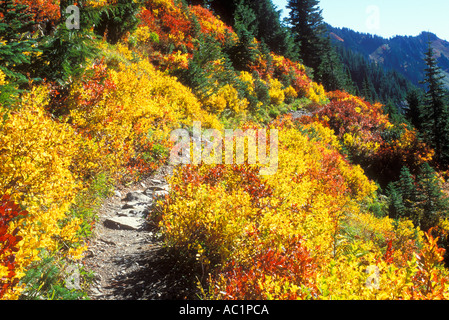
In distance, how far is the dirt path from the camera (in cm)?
360

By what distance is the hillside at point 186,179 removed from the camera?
2.82 meters

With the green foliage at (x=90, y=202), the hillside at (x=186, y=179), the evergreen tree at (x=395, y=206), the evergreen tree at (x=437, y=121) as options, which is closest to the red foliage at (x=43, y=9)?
the hillside at (x=186, y=179)

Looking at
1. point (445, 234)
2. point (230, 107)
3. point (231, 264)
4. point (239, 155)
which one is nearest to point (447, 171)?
point (445, 234)

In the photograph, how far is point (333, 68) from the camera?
2956cm

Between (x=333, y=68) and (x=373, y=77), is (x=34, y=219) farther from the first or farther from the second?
(x=373, y=77)

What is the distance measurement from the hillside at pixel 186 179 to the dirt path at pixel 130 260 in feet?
0.26

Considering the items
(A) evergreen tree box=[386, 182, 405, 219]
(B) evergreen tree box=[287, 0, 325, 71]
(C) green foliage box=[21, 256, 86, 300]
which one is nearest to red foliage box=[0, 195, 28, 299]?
(C) green foliage box=[21, 256, 86, 300]

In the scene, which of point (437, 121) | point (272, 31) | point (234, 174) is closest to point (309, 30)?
point (272, 31)

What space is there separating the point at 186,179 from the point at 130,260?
2004 mm

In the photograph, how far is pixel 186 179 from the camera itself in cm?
565

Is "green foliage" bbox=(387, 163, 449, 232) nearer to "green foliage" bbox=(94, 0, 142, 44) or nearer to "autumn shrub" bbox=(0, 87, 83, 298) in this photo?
"autumn shrub" bbox=(0, 87, 83, 298)

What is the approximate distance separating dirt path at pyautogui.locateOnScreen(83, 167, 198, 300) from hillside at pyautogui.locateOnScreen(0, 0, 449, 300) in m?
0.08

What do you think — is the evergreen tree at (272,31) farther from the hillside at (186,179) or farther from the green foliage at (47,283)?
the green foliage at (47,283)

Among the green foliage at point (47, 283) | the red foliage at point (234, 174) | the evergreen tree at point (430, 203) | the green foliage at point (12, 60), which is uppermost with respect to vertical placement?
the green foliage at point (12, 60)
